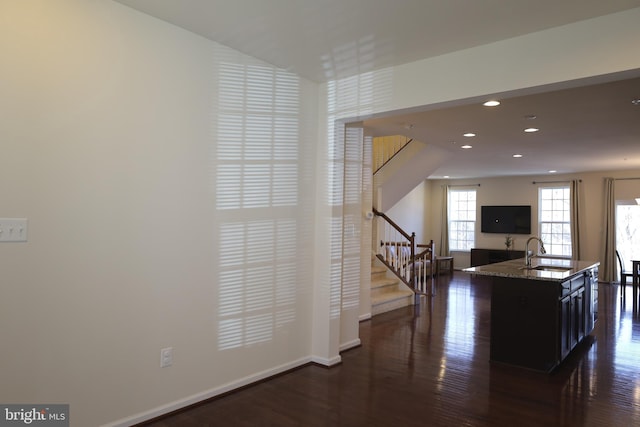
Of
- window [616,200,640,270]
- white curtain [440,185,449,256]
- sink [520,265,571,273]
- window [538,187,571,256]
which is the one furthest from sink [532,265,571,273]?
white curtain [440,185,449,256]

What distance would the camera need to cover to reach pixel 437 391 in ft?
11.4

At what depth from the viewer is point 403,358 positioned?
4305 mm

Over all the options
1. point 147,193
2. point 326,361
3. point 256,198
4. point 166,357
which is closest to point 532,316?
point 326,361

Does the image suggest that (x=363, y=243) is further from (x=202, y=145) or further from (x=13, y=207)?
(x=13, y=207)

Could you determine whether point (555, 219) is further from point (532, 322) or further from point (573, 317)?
point (532, 322)

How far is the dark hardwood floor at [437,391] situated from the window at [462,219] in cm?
693

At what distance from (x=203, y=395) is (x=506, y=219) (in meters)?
10.3

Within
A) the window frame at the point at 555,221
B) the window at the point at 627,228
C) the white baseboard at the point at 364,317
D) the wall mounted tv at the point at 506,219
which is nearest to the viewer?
the white baseboard at the point at 364,317

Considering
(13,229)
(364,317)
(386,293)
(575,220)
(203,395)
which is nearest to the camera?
(13,229)

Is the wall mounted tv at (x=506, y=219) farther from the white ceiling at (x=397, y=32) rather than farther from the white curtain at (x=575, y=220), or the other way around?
the white ceiling at (x=397, y=32)

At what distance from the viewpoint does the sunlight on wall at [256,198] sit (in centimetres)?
330

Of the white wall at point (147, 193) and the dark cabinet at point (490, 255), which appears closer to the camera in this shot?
the white wall at point (147, 193)

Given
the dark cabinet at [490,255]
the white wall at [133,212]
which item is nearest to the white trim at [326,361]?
the white wall at [133,212]

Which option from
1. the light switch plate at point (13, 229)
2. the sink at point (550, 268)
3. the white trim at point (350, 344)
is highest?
the light switch plate at point (13, 229)
